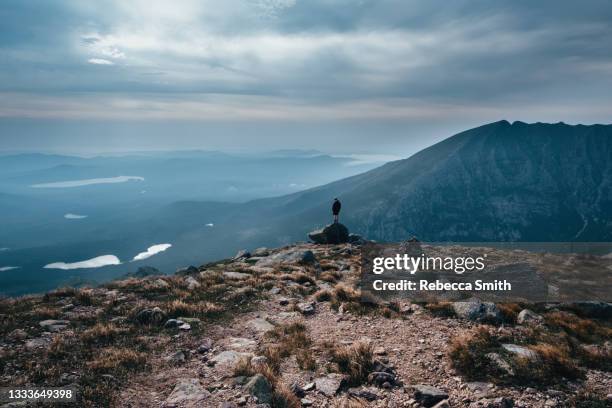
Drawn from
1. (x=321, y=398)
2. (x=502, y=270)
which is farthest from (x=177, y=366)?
(x=502, y=270)

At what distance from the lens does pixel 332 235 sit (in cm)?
4697

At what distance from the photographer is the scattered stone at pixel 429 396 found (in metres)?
10.1

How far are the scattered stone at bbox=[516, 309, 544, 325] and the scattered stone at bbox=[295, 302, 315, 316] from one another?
387 inches

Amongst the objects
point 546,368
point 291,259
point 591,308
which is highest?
point 546,368

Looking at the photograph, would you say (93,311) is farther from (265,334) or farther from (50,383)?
(265,334)

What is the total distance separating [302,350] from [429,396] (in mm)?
4941

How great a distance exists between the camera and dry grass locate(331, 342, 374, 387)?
1154 centimetres

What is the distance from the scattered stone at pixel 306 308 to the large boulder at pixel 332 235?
89.7 ft

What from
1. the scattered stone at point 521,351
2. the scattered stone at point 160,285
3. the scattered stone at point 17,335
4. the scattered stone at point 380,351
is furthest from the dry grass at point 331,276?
the scattered stone at point 17,335

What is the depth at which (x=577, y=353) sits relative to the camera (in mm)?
12750

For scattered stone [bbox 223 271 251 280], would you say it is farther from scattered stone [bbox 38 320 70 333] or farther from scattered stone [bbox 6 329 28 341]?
scattered stone [bbox 6 329 28 341]

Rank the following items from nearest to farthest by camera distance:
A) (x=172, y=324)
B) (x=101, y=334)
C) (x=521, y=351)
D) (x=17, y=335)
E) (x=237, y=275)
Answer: (x=521, y=351)
(x=17, y=335)
(x=101, y=334)
(x=172, y=324)
(x=237, y=275)

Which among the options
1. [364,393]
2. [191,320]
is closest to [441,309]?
[364,393]

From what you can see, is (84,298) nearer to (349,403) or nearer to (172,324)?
(172,324)
